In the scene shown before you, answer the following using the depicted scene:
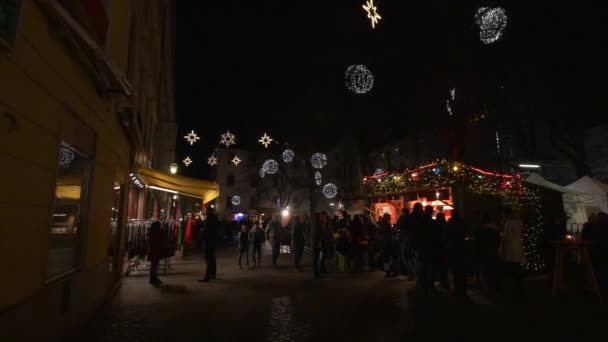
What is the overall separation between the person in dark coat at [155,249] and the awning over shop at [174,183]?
6.72 ft

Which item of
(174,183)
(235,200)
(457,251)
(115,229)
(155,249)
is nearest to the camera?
(457,251)

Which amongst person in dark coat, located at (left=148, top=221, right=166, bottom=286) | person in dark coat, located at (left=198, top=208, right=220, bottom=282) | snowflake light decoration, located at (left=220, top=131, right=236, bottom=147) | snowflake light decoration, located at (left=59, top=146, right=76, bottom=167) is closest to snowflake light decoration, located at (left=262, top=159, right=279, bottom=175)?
snowflake light decoration, located at (left=220, top=131, right=236, bottom=147)

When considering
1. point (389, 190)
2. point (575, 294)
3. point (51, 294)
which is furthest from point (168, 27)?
point (575, 294)

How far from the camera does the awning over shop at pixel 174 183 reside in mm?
10578

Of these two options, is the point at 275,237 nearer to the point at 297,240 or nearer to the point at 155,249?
the point at 297,240

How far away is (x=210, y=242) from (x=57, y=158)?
19.1ft

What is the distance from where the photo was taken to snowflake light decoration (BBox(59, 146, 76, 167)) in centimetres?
446

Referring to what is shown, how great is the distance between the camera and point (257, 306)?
6422mm

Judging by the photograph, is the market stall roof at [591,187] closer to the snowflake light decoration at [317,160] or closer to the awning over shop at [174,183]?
the awning over shop at [174,183]

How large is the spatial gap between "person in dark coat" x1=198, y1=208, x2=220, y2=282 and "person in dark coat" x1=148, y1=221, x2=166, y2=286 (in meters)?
1.10

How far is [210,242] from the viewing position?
9.37 metres

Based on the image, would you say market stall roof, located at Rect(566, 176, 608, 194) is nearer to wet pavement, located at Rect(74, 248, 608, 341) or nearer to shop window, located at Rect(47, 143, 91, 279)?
wet pavement, located at Rect(74, 248, 608, 341)

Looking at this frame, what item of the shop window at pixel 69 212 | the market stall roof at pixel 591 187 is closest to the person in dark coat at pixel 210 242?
the shop window at pixel 69 212

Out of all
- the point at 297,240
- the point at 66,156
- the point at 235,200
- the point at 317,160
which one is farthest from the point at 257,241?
the point at 235,200
